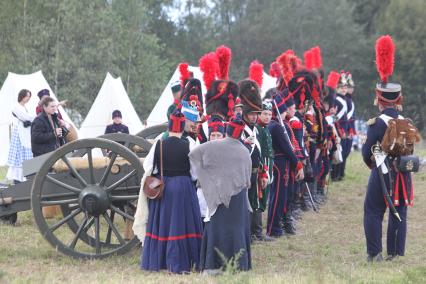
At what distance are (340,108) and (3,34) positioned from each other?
781 inches

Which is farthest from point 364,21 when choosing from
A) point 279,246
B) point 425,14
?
point 279,246

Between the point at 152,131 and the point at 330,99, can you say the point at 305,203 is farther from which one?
the point at 152,131

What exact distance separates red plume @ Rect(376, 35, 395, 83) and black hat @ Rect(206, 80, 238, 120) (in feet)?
4.16

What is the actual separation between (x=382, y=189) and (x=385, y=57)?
1.17 m

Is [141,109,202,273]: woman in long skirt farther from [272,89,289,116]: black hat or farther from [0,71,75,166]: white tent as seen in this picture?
[0,71,75,166]: white tent

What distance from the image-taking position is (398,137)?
23.5 feet

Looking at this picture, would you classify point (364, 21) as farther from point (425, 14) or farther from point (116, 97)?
point (116, 97)

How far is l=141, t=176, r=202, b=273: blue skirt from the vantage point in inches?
267

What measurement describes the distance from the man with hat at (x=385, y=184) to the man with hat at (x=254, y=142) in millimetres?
982

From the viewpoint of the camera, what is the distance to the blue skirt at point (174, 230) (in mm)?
6777

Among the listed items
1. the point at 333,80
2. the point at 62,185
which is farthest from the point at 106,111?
the point at 62,185

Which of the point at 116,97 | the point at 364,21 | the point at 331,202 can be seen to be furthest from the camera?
the point at 364,21

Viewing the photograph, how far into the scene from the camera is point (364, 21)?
44.7m

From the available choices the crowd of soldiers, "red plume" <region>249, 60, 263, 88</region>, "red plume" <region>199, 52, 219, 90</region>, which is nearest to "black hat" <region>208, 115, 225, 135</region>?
the crowd of soldiers
